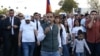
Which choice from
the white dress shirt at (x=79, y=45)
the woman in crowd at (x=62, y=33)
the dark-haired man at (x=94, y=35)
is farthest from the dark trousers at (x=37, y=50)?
the dark-haired man at (x=94, y=35)

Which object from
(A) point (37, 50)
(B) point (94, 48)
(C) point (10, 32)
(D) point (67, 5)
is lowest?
(D) point (67, 5)

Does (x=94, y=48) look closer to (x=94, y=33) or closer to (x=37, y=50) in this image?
(x=94, y=33)

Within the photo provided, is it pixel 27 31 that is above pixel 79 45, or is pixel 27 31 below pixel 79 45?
above

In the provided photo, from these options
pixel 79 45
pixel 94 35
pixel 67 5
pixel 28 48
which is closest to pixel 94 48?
pixel 94 35

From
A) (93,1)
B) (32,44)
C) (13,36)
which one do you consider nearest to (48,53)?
(32,44)

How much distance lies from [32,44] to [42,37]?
12.3ft

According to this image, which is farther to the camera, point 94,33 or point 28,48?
point 28,48

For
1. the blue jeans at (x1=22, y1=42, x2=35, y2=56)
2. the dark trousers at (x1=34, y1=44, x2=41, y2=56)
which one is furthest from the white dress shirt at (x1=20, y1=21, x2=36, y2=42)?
the dark trousers at (x1=34, y1=44, x2=41, y2=56)

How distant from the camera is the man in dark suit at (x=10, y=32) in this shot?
13.2 metres

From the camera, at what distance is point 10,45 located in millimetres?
13391

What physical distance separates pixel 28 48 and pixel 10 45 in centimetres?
104

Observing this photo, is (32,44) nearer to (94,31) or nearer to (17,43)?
(17,43)

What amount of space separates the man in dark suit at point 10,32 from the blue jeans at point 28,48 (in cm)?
93

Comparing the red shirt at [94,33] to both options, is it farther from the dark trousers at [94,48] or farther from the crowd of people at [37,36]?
the dark trousers at [94,48]
